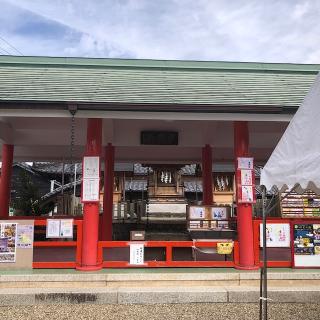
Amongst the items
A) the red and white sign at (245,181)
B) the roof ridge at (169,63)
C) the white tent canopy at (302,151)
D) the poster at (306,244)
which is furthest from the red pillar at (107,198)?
the white tent canopy at (302,151)

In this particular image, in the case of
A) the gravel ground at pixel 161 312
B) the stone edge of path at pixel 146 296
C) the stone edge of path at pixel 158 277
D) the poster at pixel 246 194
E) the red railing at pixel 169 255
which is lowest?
the gravel ground at pixel 161 312

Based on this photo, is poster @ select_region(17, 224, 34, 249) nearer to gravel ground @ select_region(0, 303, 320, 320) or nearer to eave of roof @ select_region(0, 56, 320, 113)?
gravel ground @ select_region(0, 303, 320, 320)

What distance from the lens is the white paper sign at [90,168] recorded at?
318 inches

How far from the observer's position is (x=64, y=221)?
317 inches

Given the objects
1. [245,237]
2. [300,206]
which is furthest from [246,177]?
[300,206]

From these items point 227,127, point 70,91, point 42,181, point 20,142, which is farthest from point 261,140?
point 42,181

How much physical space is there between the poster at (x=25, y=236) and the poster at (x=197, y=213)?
4229 millimetres

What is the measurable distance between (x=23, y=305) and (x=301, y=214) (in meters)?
11.9

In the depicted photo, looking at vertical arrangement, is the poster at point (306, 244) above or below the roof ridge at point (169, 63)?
below

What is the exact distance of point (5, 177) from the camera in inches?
507

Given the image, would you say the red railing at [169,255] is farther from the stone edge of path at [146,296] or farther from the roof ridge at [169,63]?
the roof ridge at [169,63]

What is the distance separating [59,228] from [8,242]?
3.67 ft

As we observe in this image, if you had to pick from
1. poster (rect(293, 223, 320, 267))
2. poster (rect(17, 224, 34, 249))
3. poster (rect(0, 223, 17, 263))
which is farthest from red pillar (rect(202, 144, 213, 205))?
poster (rect(0, 223, 17, 263))

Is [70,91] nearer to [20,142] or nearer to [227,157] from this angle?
[20,142]
